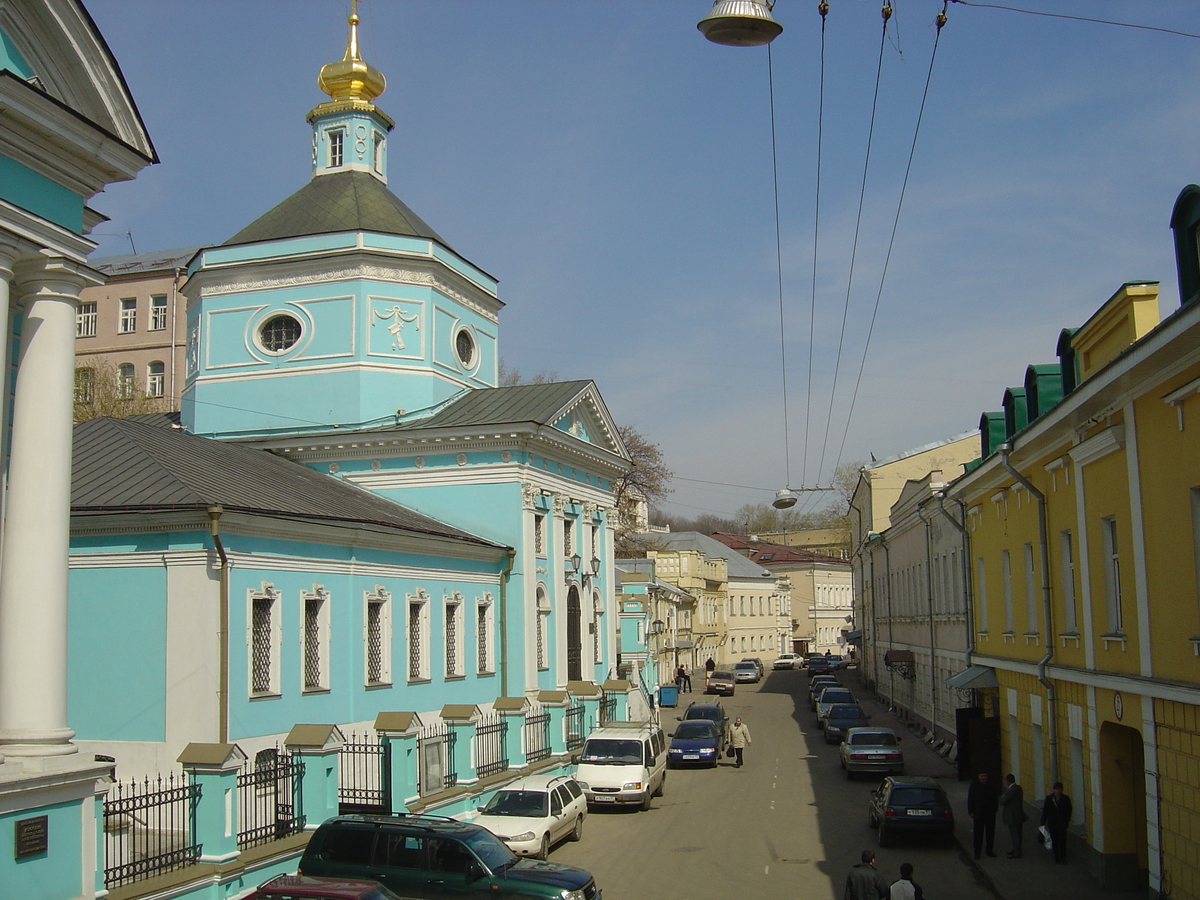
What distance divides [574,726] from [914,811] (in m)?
11.4

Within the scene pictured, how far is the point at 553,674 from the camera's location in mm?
32062

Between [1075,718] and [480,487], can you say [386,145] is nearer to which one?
[480,487]

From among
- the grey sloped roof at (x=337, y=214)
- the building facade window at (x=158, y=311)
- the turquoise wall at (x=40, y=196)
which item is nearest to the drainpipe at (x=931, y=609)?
the grey sloped roof at (x=337, y=214)

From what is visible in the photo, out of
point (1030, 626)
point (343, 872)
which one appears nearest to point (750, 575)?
point (1030, 626)

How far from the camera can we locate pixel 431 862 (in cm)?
1381

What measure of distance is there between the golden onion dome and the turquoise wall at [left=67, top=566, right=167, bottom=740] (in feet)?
67.8

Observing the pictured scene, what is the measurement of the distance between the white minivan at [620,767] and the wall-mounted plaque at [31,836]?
14.0 m

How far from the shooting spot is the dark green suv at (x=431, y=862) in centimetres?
1358

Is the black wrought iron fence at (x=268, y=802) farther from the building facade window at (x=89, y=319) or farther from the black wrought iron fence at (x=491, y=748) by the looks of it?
the building facade window at (x=89, y=319)

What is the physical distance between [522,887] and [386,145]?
28.8 m

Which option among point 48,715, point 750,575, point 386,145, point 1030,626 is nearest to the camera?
point 48,715

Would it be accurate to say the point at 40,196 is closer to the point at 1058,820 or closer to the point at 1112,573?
the point at 1112,573

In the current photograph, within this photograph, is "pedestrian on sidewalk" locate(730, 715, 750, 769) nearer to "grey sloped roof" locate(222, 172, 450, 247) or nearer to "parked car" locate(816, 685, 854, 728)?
"parked car" locate(816, 685, 854, 728)

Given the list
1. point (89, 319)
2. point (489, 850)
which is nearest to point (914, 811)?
point (489, 850)
